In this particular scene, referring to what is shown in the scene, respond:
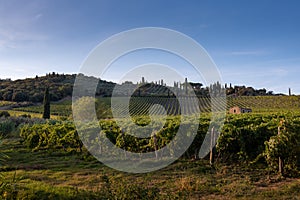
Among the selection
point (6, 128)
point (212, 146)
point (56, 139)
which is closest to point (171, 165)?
point (212, 146)

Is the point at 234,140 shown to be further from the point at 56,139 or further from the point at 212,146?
the point at 56,139

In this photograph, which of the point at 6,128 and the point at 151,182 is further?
the point at 6,128

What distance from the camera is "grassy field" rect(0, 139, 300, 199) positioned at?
647 centimetres

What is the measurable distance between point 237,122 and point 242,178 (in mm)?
4901

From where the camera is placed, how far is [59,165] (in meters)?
10.8

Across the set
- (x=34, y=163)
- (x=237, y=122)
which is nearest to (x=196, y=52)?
(x=237, y=122)

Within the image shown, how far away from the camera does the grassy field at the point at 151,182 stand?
21.2ft

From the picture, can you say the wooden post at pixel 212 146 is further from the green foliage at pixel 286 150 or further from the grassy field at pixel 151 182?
the green foliage at pixel 286 150

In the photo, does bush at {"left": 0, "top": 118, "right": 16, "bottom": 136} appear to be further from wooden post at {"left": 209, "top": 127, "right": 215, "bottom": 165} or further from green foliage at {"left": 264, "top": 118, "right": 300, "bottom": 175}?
green foliage at {"left": 264, "top": 118, "right": 300, "bottom": 175}

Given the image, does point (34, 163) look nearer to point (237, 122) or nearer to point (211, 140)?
point (211, 140)

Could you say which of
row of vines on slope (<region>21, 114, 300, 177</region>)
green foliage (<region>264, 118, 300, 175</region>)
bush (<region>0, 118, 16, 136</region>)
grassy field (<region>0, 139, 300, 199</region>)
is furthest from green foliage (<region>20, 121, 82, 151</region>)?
green foliage (<region>264, 118, 300, 175</region>)

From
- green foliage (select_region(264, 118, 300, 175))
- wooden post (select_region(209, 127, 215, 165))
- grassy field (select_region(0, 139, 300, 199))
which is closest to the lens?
grassy field (select_region(0, 139, 300, 199))

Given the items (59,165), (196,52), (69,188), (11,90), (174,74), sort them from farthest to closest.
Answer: (11,90), (59,165), (174,74), (196,52), (69,188)

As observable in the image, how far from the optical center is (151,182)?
7.94 meters
